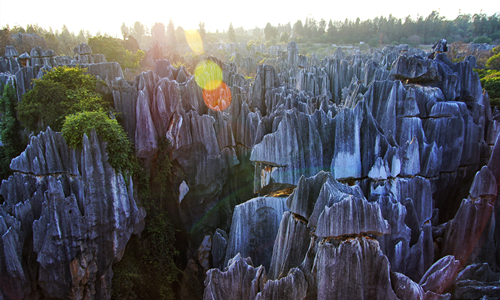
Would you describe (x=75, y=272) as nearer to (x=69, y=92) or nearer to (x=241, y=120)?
(x=69, y=92)

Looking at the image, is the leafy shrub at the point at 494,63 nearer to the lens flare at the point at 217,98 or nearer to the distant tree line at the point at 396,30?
the lens flare at the point at 217,98

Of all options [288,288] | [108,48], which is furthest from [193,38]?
[288,288]

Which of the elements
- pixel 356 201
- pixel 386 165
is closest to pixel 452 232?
pixel 386 165

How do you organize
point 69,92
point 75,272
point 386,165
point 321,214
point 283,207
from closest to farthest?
point 321,214
point 386,165
point 283,207
point 75,272
point 69,92

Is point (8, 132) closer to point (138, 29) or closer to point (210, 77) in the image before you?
point (210, 77)

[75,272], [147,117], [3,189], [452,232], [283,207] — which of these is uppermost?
[147,117]

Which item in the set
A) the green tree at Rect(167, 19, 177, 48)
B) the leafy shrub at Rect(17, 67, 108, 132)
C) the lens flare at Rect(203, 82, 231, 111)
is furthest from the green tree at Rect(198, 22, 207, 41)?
the leafy shrub at Rect(17, 67, 108, 132)

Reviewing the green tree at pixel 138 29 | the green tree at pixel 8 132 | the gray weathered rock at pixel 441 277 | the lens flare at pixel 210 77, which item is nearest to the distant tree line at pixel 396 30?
the green tree at pixel 138 29
